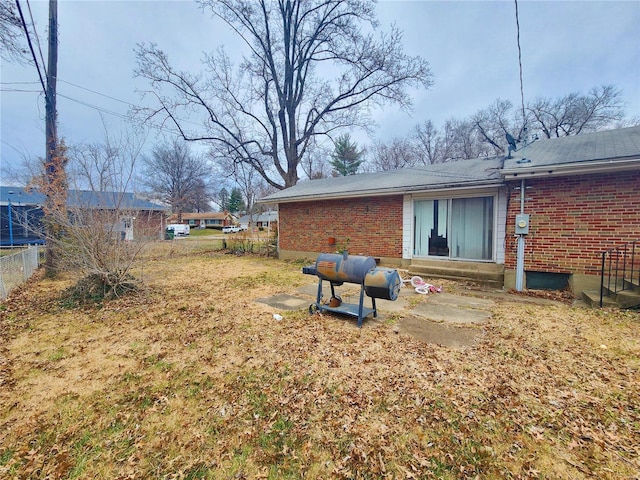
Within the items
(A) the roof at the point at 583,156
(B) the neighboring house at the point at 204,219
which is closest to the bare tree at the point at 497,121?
(A) the roof at the point at 583,156

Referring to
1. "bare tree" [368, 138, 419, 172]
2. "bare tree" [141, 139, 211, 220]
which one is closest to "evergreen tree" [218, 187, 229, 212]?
"bare tree" [141, 139, 211, 220]

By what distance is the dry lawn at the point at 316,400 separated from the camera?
2.04 meters

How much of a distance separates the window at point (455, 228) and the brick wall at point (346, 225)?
0.75 meters

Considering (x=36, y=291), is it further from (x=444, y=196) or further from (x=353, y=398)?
(x=444, y=196)

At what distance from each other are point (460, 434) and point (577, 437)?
0.88 m

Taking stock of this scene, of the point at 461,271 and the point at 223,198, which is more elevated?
the point at 223,198

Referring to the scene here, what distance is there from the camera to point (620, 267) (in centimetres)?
584

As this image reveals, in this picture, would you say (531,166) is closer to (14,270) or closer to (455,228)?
(455,228)

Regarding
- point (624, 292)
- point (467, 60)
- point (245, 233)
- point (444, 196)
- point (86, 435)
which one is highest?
point (467, 60)

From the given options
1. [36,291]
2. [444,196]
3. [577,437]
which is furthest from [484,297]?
[36,291]

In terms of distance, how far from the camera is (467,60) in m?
13.0

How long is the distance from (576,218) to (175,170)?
151ft

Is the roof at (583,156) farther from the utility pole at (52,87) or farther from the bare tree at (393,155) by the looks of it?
the bare tree at (393,155)

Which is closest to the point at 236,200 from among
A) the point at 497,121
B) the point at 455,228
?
the point at 497,121
